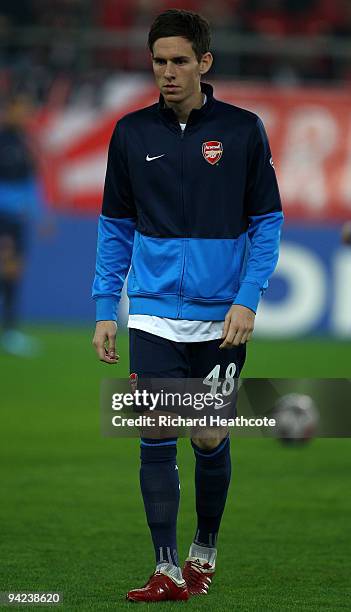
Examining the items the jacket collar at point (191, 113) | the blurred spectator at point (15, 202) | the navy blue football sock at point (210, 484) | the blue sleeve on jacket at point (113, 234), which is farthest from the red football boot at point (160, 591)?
the blurred spectator at point (15, 202)

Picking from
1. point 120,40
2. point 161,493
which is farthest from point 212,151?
point 120,40

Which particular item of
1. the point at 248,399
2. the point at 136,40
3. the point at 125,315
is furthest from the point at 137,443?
the point at 136,40

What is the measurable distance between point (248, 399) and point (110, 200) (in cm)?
92

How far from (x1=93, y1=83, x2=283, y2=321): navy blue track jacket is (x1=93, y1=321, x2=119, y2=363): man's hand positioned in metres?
0.04

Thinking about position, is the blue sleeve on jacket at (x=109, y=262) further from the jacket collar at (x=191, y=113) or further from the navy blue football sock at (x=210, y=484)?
the navy blue football sock at (x=210, y=484)

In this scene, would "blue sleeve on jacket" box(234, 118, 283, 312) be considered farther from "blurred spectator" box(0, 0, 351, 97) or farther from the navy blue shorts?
"blurred spectator" box(0, 0, 351, 97)

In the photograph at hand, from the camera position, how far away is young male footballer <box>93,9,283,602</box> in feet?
16.1

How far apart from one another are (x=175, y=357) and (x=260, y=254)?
49cm

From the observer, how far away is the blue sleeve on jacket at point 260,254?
496 centimetres

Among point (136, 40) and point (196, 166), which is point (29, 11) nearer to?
point (136, 40)

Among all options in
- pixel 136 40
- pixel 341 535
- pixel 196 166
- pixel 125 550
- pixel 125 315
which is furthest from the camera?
pixel 136 40

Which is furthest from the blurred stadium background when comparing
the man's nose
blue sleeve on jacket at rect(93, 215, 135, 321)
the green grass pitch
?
the man's nose

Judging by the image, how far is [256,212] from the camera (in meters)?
5.06

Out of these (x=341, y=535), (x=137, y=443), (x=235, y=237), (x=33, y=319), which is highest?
(x=235, y=237)
